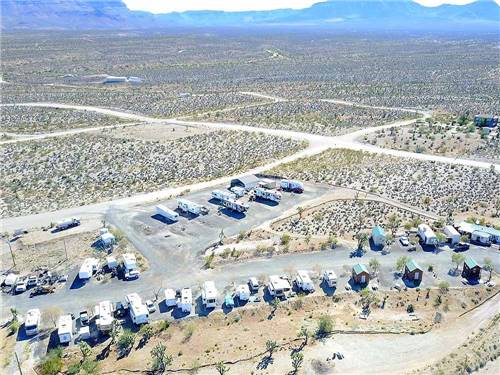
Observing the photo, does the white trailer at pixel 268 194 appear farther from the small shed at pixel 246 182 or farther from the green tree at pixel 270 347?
the green tree at pixel 270 347

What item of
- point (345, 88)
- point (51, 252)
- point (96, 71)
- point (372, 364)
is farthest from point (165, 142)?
point (96, 71)

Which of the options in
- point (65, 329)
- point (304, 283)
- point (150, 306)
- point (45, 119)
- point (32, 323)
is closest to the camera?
point (65, 329)

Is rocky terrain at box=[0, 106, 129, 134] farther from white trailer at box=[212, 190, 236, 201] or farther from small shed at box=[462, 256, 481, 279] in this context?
small shed at box=[462, 256, 481, 279]

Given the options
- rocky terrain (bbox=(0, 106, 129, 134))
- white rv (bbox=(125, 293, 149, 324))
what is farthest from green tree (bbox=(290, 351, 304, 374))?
rocky terrain (bbox=(0, 106, 129, 134))

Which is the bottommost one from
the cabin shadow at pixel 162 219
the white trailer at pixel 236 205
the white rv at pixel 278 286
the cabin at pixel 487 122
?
the cabin shadow at pixel 162 219

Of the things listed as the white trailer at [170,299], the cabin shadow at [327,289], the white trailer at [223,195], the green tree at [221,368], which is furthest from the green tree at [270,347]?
the white trailer at [223,195]

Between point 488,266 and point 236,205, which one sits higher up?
point 236,205

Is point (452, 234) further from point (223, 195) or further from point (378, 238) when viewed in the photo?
point (223, 195)

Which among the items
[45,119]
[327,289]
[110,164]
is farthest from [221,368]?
[45,119]
